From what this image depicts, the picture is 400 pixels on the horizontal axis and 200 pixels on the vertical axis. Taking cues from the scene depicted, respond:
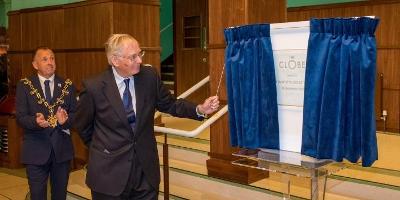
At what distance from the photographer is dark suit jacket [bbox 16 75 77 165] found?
3342 millimetres

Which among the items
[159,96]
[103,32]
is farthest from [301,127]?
[103,32]

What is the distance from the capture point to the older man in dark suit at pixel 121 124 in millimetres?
2365

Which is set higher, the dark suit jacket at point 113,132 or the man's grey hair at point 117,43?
the man's grey hair at point 117,43

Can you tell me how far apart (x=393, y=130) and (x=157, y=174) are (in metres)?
4.61

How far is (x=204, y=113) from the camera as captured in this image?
8.27 ft

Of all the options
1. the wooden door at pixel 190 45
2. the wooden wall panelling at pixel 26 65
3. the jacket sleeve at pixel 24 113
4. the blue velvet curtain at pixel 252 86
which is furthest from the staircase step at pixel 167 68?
the blue velvet curtain at pixel 252 86

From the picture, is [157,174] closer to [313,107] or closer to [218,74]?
[313,107]

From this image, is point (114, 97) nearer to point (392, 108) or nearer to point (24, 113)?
point (24, 113)

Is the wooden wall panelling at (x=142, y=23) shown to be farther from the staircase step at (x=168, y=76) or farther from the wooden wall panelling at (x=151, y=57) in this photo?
the staircase step at (x=168, y=76)

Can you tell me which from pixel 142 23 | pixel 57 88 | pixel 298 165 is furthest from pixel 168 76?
pixel 298 165

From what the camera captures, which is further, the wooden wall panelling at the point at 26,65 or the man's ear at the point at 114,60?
the wooden wall panelling at the point at 26,65

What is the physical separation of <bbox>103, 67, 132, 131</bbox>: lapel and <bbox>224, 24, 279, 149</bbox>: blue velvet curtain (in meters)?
0.54

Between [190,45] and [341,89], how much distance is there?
6936mm

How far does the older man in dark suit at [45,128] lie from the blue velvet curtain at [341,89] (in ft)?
6.47
